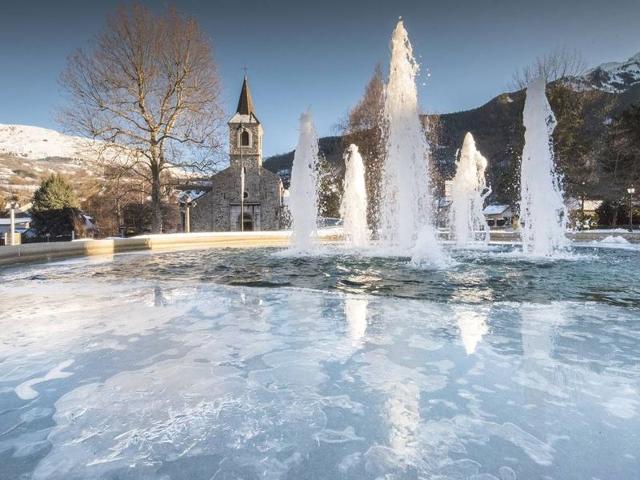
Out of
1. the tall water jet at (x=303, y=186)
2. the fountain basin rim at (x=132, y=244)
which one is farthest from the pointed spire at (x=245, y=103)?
the tall water jet at (x=303, y=186)

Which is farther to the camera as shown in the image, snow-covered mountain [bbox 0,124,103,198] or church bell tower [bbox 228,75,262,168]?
snow-covered mountain [bbox 0,124,103,198]

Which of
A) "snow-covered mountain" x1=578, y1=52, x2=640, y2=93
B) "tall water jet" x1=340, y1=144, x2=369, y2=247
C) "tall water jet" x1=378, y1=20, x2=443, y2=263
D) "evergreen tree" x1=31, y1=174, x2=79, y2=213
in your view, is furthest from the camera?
"snow-covered mountain" x1=578, y1=52, x2=640, y2=93

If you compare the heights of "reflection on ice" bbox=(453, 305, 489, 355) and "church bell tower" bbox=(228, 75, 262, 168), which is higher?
"church bell tower" bbox=(228, 75, 262, 168)

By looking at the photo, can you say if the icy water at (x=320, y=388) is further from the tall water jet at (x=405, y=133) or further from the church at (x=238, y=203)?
the church at (x=238, y=203)

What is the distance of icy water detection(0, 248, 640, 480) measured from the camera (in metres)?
1.57

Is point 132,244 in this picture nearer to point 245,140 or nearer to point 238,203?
point 238,203

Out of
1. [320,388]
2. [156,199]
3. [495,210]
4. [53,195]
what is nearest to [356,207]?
[156,199]

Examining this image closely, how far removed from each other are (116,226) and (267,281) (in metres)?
29.0

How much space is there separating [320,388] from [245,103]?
1690 inches

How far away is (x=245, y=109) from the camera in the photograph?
41406 millimetres

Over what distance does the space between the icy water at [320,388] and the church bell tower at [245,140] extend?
36.5 metres

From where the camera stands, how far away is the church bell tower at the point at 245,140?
40062mm

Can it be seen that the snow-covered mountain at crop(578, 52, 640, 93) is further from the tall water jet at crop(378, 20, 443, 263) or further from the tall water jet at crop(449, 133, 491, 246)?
the tall water jet at crop(378, 20, 443, 263)

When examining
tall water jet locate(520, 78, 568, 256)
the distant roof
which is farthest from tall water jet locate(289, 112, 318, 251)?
the distant roof
